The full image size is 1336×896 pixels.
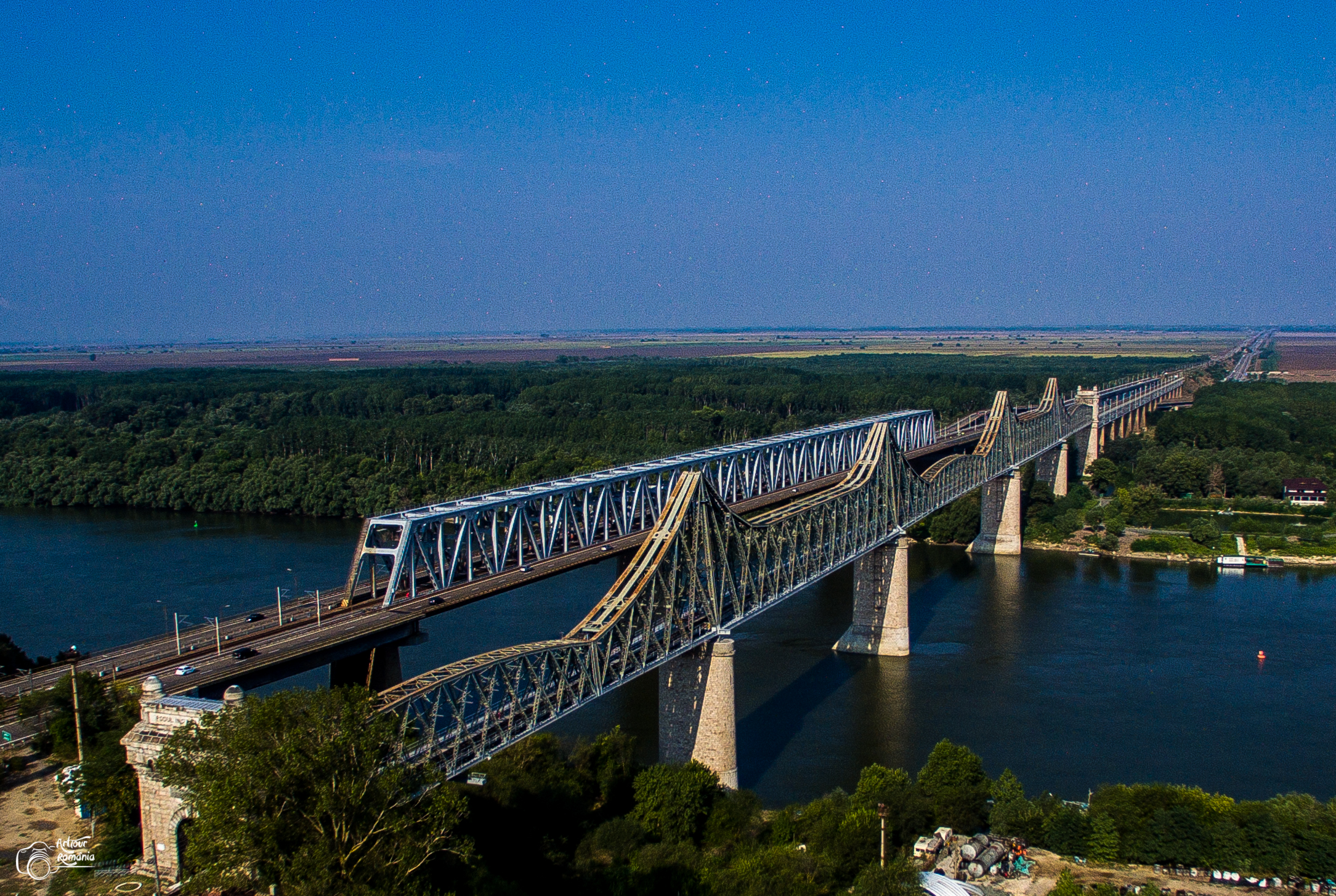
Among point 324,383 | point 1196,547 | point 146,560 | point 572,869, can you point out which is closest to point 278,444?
point 146,560

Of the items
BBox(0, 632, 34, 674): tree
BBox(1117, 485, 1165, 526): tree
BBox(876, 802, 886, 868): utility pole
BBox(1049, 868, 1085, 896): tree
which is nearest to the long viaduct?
BBox(0, 632, 34, 674): tree

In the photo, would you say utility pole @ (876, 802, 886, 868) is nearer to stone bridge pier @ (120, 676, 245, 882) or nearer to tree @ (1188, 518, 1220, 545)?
stone bridge pier @ (120, 676, 245, 882)

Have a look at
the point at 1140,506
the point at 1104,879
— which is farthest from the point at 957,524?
the point at 1104,879

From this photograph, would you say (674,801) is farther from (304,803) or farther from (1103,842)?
(304,803)

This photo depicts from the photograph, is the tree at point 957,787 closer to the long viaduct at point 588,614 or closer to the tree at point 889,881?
the tree at point 889,881

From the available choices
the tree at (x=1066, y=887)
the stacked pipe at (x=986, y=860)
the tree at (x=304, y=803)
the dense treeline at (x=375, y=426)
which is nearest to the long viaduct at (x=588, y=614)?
the tree at (x=304, y=803)

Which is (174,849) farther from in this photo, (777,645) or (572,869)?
(777,645)
